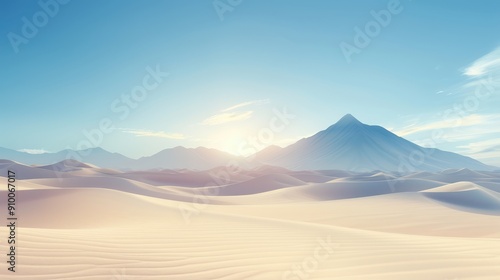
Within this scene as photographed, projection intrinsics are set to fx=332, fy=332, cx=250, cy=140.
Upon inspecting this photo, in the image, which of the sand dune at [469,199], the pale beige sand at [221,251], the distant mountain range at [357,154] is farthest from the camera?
the distant mountain range at [357,154]

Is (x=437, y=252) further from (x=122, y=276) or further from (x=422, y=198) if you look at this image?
(x=422, y=198)

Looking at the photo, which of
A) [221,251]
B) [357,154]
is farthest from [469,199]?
[357,154]

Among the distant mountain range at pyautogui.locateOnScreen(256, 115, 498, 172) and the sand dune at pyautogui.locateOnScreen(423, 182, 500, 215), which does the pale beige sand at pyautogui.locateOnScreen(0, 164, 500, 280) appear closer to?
the sand dune at pyautogui.locateOnScreen(423, 182, 500, 215)

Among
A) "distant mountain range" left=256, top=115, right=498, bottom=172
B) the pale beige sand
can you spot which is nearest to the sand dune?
the pale beige sand

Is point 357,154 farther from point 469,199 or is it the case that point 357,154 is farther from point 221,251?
point 221,251

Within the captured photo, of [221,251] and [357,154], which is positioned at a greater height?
[357,154]

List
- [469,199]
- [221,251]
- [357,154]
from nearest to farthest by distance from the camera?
[221,251], [469,199], [357,154]

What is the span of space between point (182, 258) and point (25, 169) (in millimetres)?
35016

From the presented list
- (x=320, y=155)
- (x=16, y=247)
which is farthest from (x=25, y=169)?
(x=320, y=155)

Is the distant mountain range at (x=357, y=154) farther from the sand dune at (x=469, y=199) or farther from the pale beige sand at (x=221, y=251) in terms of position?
the pale beige sand at (x=221, y=251)

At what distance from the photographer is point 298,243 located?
213 inches

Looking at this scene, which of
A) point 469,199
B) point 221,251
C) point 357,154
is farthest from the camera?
point 357,154

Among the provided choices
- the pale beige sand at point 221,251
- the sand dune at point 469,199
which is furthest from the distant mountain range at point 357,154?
the pale beige sand at point 221,251

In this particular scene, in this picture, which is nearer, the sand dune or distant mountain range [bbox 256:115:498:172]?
the sand dune
